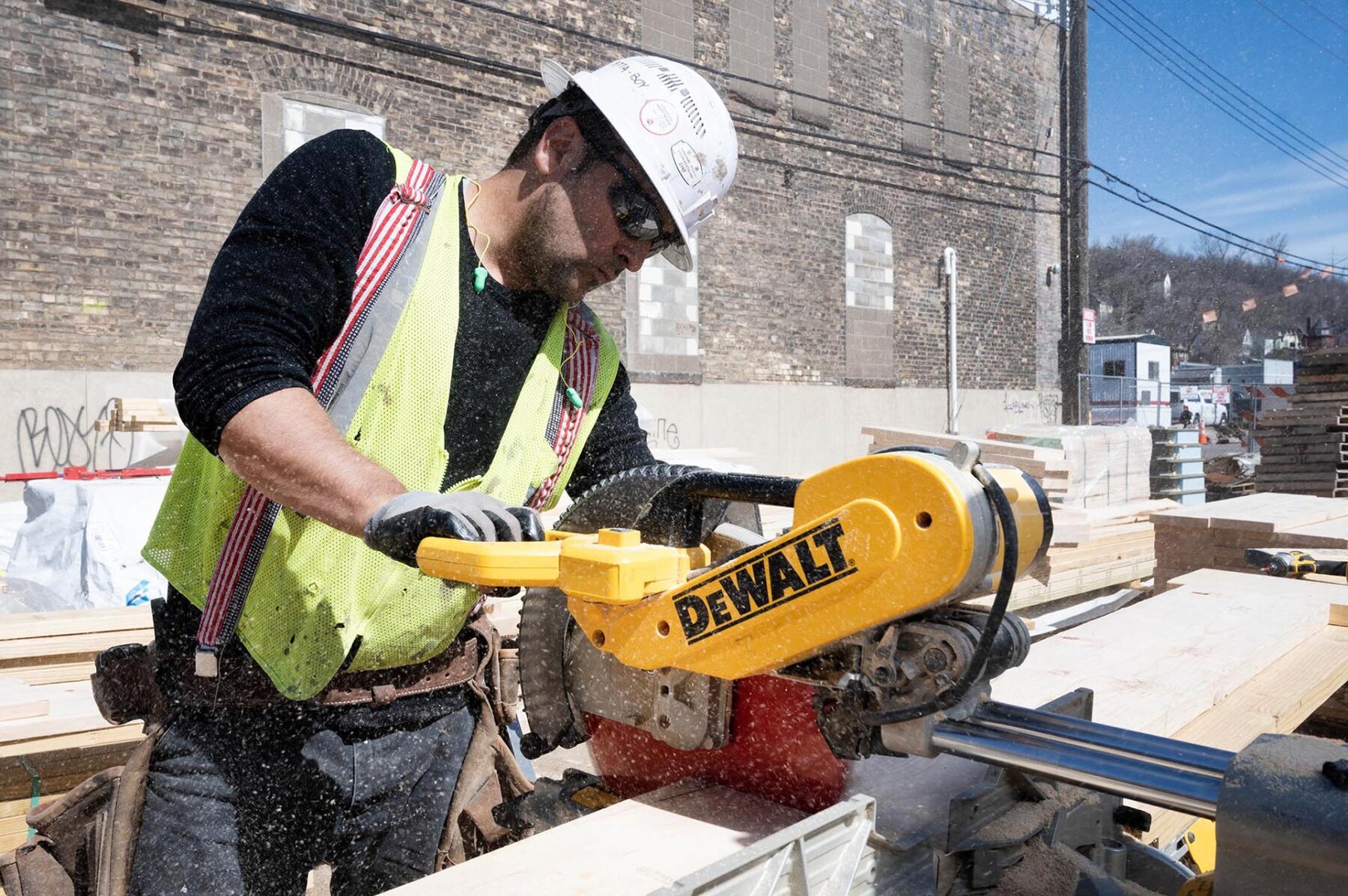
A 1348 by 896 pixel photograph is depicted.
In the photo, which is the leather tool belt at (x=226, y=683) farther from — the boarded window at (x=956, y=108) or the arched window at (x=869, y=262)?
the boarded window at (x=956, y=108)

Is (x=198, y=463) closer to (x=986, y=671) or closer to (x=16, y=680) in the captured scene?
(x=986, y=671)

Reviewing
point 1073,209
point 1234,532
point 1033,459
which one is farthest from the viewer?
point 1073,209

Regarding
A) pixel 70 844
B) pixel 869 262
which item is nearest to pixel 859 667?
pixel 70 844

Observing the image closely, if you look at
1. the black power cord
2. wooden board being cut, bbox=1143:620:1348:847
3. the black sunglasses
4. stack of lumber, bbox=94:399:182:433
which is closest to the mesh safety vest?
the black sunglasses

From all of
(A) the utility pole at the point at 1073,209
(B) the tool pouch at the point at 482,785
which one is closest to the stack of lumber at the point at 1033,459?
(B) the tool pouch at the point at 482,785

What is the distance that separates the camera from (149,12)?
28.0 feet

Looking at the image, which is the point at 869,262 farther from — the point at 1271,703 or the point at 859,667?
the point at 859,667

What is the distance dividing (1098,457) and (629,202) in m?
9.72

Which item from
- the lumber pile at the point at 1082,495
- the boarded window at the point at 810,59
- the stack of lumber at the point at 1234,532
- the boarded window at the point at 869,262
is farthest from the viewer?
the boarded window at the point at 869,262

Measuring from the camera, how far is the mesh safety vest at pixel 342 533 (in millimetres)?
1579

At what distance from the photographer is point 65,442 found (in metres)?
8.16

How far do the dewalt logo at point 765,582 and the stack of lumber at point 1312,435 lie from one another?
12675 mm

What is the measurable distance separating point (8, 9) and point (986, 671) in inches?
384

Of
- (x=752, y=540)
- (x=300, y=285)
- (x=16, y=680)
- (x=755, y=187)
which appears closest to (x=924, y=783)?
(x=752, y=540)
